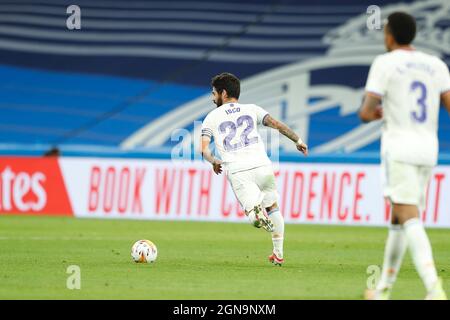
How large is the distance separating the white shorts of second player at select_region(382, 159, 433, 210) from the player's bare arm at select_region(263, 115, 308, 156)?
3597 millimetres

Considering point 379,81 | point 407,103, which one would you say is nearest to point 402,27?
point 379,81

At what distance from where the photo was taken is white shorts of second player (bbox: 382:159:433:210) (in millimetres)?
8688

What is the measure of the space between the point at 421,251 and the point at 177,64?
24.0 meters

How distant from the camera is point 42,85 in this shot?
105ft

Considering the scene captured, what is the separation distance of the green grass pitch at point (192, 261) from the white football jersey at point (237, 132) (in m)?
1.24

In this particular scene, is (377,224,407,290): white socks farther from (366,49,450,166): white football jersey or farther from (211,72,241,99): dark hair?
(211,72,241,99): dark hair

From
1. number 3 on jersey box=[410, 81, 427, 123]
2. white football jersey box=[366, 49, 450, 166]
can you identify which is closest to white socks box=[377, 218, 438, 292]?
white football jersey box=[366, 49, 450, 166]

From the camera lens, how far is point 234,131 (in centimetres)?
1306

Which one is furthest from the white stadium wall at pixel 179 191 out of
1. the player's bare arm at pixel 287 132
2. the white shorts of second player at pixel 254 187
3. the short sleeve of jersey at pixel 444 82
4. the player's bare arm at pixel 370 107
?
the player's bare arm at pixel 370 107

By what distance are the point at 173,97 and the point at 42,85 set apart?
3.85 m
